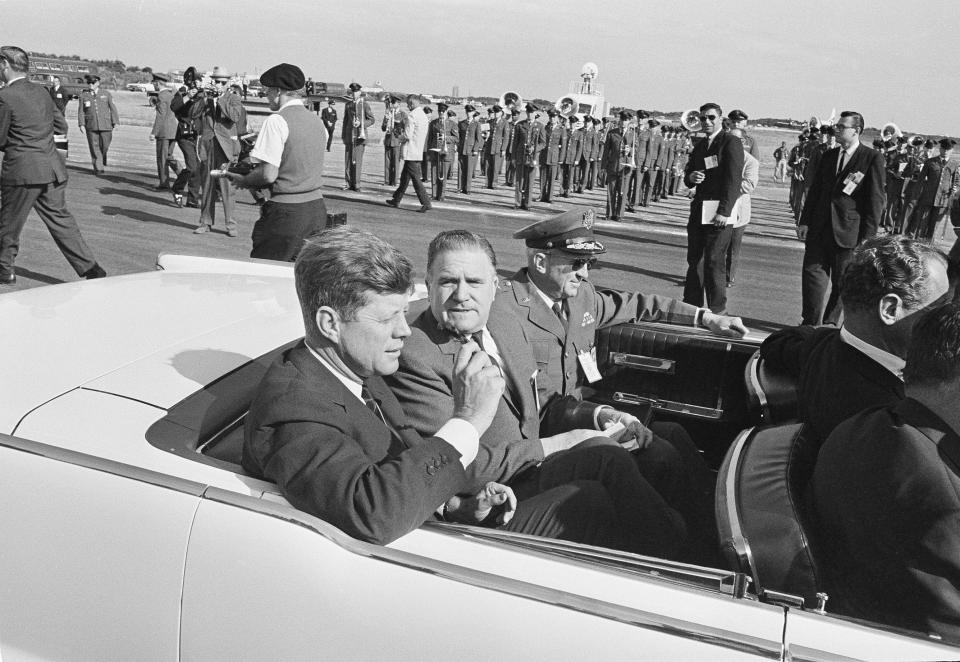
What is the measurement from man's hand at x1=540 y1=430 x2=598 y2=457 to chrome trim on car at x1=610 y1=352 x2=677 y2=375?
27.7 inches

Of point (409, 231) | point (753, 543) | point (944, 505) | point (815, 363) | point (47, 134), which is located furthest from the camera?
point (409, 231)

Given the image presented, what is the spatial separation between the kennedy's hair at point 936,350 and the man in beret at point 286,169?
4488 millimetres

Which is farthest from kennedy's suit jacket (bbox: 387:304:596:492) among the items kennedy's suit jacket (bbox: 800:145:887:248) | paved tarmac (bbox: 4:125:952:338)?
kennedy's suit jacket (bbox: 800:145:887:248)

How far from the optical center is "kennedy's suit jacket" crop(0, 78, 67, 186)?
6668 mm

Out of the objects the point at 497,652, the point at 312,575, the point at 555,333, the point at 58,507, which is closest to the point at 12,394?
the point at 58,507

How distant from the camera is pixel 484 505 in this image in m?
2.27

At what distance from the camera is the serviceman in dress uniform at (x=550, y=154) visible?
17953 mm

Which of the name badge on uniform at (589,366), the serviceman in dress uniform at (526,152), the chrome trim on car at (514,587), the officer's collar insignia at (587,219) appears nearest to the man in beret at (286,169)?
the officer's collar insignia at (587,219)

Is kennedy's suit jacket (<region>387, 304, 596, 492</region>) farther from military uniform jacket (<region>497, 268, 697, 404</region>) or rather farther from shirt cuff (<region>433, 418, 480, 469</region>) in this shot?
shirt cuff (<region>433, 418, 480, 469</region>)

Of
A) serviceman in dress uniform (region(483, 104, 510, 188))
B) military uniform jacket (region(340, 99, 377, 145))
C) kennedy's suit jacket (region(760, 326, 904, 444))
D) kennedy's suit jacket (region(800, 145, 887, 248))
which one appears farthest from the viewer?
serviceman in dress uniform (region(483, 104, 510, 188))

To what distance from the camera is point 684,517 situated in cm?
281

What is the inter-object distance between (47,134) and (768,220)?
1529 cm

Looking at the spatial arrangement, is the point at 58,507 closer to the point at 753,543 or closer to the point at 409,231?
the point at 753,543

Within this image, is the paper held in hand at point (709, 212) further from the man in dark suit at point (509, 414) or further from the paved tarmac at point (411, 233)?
the man in dark suit at point (509, 414)
